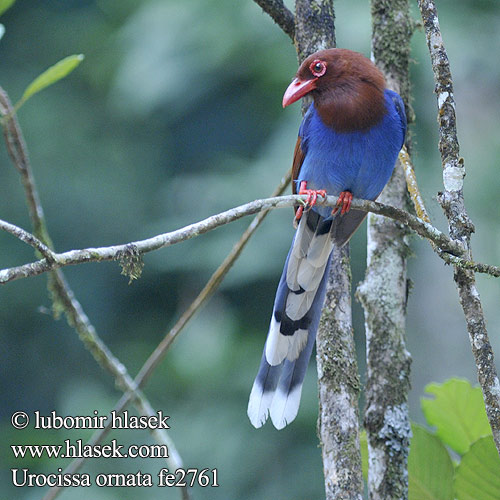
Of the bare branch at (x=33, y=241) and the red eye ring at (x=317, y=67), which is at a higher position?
the red eye ring at (x=317, y=67)

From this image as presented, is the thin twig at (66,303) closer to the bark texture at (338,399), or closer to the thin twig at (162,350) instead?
the thin twig at (162,350)

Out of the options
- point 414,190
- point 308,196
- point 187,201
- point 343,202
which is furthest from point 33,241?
point 187,201

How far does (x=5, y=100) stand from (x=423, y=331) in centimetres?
592

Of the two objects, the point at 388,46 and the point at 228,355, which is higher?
the point at 228,355

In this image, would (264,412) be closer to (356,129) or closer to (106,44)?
(356,129)

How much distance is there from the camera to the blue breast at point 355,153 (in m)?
3.21

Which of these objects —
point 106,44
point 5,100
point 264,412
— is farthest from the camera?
point 106,44

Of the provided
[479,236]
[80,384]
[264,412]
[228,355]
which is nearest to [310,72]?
[264,412]

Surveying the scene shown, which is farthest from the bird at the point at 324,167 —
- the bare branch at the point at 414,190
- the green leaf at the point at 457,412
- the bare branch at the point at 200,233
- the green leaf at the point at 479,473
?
the green leaf at the point at 479,473

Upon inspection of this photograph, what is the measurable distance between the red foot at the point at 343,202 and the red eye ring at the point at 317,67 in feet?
1.67

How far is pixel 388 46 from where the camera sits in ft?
11.2

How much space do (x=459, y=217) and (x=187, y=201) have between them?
6.71 metres

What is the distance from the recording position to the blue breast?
3.21m

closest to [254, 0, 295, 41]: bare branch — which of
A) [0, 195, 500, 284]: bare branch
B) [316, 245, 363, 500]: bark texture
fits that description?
[0, 195, 500, 284]: bare branch
